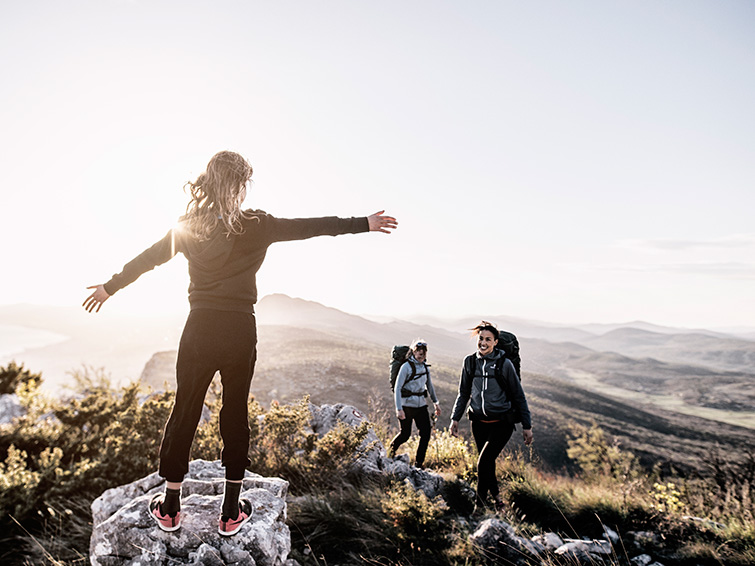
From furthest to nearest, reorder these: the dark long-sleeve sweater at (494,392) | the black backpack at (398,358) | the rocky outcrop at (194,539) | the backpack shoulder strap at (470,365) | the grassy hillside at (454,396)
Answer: the grassy hillside at (454,396)
the black backpack at (398,358)
the backpack shoulder strap at (470,365)
the dark long-sleeve sweater at (494,392)
the rocky outcrop at (194,539)

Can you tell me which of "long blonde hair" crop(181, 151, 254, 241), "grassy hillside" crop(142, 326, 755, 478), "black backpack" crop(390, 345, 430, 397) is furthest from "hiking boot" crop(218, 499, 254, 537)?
"grassy hillside" crop(142, 326, 755, 478)

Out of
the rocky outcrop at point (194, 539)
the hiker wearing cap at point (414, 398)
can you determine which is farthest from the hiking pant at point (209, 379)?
the hiker wearing cap at point (414, 398)

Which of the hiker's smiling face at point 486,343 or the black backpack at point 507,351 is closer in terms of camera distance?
the hiker's smiling face at point 486,343

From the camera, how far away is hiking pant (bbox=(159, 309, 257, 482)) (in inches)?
98.0

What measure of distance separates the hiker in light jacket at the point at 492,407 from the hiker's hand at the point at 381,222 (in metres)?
2.85

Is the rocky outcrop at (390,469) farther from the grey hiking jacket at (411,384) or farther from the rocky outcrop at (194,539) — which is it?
the rocky outcrop at (194,539)

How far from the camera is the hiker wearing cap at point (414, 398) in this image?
6773mm

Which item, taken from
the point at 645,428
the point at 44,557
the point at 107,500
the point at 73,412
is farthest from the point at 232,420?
the point at 645,428

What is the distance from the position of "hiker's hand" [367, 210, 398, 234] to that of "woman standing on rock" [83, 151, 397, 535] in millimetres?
260

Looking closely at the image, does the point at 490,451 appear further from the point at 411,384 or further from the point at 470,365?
the point at 411,384

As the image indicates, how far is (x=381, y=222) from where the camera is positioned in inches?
111

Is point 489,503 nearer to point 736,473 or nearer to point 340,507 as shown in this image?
point 340,507

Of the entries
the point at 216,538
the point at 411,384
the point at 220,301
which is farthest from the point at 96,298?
the point at 411,384

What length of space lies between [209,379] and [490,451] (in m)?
3.79
